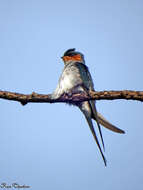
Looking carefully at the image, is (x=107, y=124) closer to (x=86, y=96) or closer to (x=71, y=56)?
(x=86, y=96)

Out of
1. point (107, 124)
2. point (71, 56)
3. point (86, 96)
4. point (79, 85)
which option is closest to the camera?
point (86, 96)

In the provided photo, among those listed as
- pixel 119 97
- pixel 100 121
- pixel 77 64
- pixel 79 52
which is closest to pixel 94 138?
pixel 100 121

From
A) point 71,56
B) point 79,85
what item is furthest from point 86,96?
point 71,56

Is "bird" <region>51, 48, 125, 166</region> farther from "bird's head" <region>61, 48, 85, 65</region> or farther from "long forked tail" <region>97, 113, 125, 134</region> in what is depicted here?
"bird's head" <region>61, 48, 85, 65</region>

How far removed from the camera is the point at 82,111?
4945 mm

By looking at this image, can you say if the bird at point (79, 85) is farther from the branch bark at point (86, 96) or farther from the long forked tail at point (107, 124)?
the branch bark at point (86, 96)

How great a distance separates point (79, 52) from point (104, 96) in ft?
11.3

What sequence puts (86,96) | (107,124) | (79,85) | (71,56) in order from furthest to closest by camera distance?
(71,56) < (79,85) < (107,124) < (86,96)

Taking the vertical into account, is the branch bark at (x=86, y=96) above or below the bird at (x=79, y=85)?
below

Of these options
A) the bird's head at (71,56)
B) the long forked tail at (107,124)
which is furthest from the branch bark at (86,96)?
the bird's head at (71,56)

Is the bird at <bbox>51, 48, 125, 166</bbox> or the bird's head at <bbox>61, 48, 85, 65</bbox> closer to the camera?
the bird at <bbox>51, 48, 125, 166</bbox>

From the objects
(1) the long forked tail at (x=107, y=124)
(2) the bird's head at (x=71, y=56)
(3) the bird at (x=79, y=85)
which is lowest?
(1) the long forked tail at (x=107, y=124)

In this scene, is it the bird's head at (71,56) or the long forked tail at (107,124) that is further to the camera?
the bird's head at (71,56)

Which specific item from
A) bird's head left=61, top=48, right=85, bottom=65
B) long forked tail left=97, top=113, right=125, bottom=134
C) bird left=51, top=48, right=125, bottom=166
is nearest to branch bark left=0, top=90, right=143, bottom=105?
long forked tail left=97, top=113, right=125, bottom=134
